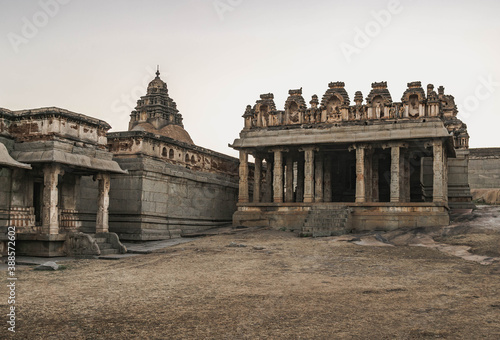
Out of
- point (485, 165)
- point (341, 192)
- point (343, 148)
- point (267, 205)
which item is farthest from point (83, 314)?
point (485, 165)

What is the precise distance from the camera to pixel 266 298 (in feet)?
30.9

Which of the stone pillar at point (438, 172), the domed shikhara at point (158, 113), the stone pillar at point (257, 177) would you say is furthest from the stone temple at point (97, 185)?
the domed shikhara at point (158, 113)

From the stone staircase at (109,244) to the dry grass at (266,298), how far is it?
1.96 meters

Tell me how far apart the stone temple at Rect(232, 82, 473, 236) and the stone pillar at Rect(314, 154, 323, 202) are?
31mm

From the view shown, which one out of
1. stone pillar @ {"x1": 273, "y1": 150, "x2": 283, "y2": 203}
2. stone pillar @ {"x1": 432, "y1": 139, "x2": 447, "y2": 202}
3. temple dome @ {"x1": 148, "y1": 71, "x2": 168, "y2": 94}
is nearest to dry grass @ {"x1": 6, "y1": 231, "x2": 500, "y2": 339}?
stone pillar @ {"x1": 432, "y1": 139, "x2": 447, "y2": 202}

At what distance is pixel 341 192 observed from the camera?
31.2 metres

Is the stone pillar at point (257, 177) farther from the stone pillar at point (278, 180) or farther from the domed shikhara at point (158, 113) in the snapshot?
the domed shikhara at point (158, 113)

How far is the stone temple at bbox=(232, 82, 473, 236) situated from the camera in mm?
22625

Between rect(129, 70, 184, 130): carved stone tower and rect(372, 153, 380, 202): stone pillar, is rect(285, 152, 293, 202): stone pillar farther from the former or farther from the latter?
rect(129, 70, 184, 130): carved stone tower

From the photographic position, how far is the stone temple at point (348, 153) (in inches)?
891

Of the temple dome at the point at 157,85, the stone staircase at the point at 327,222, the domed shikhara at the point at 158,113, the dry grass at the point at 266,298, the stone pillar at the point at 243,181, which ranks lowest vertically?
the dry grass at the point at 266,298

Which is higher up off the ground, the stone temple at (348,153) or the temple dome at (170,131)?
the temple dome at (170,131)

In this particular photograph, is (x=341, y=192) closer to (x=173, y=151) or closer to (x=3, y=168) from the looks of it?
(x=173, y=151)

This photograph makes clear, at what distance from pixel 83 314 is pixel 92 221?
44.5 ft
